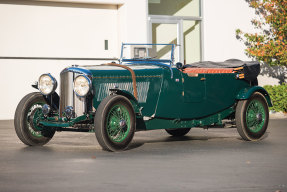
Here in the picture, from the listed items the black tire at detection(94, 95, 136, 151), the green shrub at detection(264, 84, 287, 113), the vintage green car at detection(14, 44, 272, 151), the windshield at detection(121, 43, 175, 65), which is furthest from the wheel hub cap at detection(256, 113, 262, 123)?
the green shrub at detection(264, 84, 287, 113)

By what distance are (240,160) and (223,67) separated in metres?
3.13

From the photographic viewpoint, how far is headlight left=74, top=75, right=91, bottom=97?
8.86 meters

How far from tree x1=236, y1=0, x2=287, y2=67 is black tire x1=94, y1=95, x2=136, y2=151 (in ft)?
35.4

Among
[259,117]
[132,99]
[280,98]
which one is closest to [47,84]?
[132,99]

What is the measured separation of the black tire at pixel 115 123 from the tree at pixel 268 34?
35.4 ft

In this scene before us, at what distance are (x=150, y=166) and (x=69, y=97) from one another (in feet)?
8.35

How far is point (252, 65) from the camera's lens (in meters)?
10.7

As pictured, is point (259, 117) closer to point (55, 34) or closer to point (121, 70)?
point (121, 70)

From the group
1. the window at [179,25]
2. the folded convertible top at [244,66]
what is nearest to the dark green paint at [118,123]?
the folded convertible top at [244,66]

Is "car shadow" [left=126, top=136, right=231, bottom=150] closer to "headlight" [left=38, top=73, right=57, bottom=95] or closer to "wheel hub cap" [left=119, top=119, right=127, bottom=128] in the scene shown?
"wheel hub cap" [left=119, top=119, right=127, bottom=128]

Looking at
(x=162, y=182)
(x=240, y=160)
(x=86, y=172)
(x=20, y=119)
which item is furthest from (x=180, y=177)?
(x=20, y=119)

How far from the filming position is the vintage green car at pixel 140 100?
8867 millimetres

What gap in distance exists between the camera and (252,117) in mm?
10383

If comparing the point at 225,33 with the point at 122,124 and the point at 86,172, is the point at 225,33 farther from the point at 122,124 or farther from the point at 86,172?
the point at 86,172
